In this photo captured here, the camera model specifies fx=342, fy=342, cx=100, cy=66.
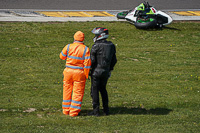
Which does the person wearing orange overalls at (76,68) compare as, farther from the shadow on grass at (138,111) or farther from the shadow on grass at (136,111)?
the shadow on grass at (138,111)

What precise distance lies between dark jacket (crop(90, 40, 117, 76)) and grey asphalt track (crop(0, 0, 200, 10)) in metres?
15.2

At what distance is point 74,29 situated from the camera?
17.1 metres

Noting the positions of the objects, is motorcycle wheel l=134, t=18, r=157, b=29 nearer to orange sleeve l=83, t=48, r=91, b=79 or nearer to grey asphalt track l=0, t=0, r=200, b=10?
grey asphalt track l=0, t=0, r=200, b=10

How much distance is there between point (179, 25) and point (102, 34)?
1206cm

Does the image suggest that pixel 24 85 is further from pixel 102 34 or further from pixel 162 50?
pixel 162 50

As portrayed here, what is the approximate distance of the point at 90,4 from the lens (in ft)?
79.4

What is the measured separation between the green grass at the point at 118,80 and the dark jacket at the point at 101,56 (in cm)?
113

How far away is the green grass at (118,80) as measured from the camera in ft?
25.1

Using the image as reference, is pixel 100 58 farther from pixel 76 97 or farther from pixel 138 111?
pixel 138 111

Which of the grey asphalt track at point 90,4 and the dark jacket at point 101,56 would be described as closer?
the dark jacket at point 101,56

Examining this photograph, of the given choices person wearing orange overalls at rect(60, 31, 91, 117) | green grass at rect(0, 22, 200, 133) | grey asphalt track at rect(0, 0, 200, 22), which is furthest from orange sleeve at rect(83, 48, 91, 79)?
grey asphalt track at rect(0, 0, 200, 22)

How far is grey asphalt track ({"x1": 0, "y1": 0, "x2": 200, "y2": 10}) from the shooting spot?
2264cm

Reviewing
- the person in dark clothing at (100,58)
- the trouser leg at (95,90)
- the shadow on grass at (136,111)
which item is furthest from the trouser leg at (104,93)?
the shadow on grass at (136,111)

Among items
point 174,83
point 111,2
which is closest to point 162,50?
point 174,83
